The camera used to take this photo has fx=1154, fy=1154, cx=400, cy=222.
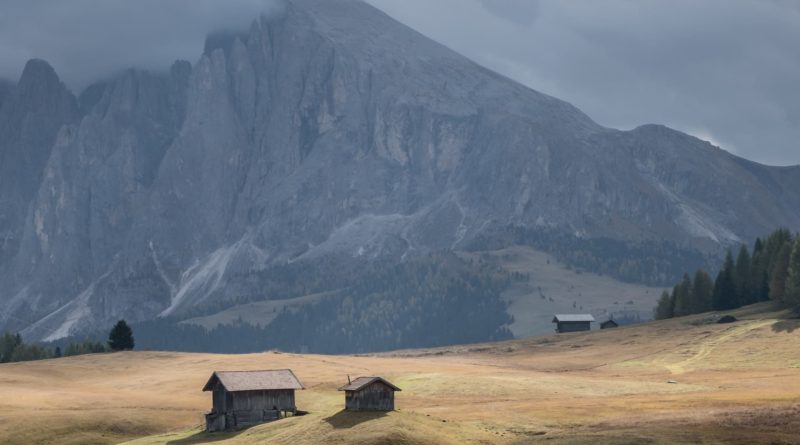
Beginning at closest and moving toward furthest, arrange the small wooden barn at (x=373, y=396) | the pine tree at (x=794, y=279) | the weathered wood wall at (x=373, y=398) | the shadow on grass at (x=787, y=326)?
the small wooden barn at (x=373, y=396) < the weathered wood wall at (x=373, y=398) < the shadow on grass at (x=787, y=326) < the pine tree at (x=794, y=279)

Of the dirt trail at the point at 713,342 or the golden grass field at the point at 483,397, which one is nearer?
the golden grass field at the point at 483,397

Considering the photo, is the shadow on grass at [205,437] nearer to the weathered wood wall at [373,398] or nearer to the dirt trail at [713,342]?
the weathered wood wall at [373,398]

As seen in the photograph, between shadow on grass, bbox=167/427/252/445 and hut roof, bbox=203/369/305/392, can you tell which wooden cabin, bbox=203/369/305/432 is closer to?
hut roof, bbox=203/369/305/392

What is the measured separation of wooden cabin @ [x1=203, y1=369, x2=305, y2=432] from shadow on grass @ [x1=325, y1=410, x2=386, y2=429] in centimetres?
1409

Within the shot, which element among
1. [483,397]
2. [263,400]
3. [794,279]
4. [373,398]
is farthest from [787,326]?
[373,398]

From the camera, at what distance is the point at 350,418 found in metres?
94.8

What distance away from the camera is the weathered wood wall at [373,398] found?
98.3 metres

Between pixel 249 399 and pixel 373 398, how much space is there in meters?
16.7

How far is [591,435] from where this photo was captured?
80.4m

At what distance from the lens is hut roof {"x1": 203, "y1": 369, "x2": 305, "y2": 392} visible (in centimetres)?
10999

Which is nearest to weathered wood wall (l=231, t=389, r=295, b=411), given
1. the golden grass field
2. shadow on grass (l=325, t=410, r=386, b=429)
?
the golden grass field

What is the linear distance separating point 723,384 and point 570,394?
55.4ft

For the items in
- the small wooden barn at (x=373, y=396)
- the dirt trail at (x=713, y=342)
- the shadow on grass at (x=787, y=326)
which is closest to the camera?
the small wooden barn at (x=373, y=396)

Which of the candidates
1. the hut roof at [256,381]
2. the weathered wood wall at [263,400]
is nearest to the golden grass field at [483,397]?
the weathered wood wall at [263,400]
